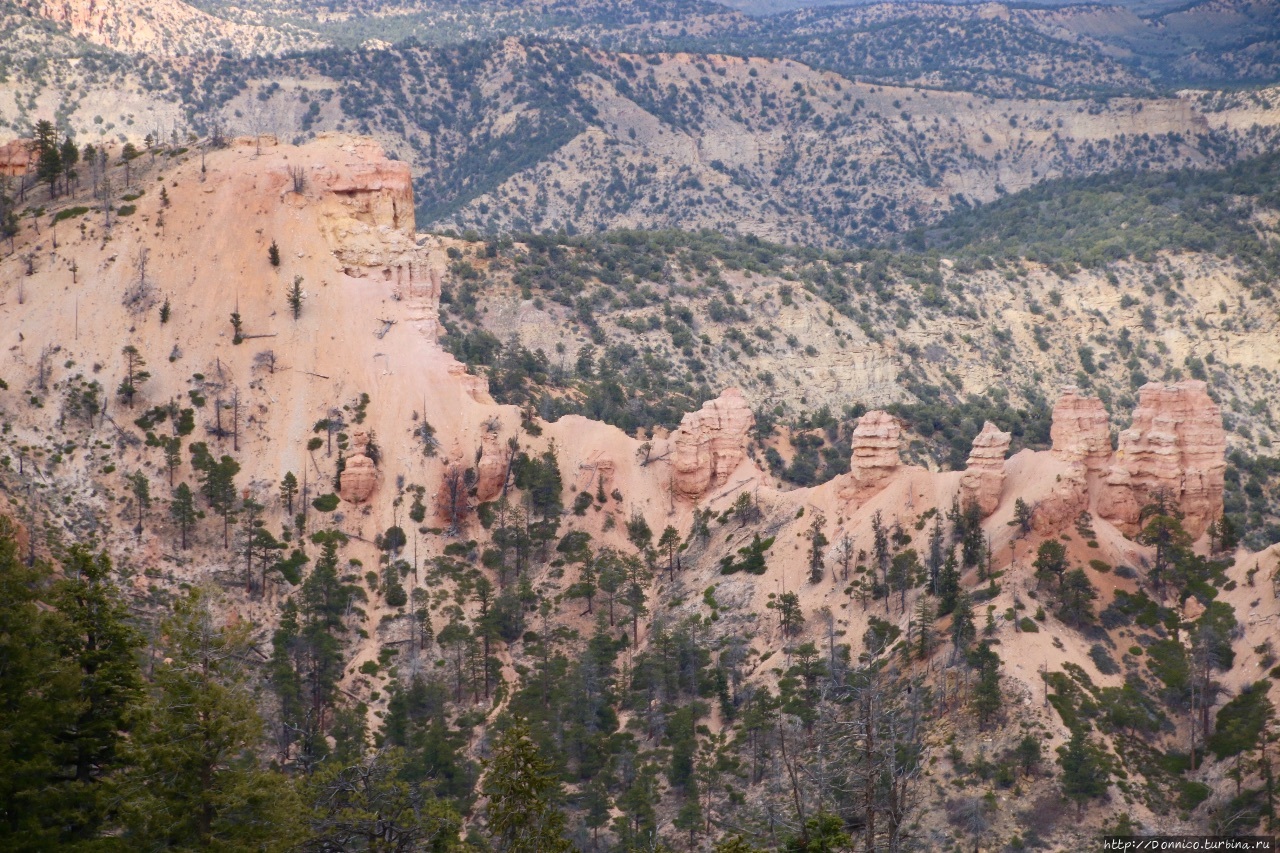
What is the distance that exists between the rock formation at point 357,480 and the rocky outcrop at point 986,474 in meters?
34.4

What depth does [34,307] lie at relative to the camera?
106 m

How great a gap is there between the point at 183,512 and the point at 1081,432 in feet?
161

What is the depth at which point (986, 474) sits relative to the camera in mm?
91562

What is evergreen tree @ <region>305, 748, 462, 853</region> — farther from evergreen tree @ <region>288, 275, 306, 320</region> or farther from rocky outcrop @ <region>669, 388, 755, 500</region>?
evergreen tree @ <region>288, 275, 306, 320</region>

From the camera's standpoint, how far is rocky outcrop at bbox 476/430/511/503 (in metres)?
104

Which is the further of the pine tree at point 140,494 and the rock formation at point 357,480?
the rock formation at point 357,480

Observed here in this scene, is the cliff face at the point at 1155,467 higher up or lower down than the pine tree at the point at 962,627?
higher up

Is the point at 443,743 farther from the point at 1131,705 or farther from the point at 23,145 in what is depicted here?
Answer: the point at 23,145

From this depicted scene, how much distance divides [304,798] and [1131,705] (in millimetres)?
41548

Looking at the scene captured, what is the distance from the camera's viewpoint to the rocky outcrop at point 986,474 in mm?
91562

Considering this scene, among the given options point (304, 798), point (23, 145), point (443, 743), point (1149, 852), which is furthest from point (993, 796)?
point (23, 145)

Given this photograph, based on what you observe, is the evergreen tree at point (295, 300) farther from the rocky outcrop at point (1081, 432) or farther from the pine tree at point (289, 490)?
the rocky outcrop at point (1081, 432)

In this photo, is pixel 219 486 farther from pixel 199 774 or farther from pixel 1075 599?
pixel 199 774

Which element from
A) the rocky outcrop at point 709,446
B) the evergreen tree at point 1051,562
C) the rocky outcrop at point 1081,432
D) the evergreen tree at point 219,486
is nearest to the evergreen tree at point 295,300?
the evergreen tree at point 219,486
